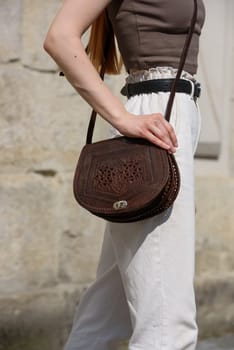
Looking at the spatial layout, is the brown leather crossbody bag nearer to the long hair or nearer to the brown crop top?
the brown crop top

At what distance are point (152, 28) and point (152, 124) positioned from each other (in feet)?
0.98

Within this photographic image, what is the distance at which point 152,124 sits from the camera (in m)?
2.79

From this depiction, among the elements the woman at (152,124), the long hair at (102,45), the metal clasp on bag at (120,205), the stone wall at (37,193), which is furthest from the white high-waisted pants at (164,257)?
the stone wall at (37,193)

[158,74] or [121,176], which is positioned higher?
[158,74]

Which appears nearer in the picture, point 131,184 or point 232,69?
point 131,184

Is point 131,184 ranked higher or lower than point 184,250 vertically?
higher

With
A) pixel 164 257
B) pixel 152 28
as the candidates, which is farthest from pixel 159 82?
pixel 164 257

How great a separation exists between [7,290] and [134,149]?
5.90 ft

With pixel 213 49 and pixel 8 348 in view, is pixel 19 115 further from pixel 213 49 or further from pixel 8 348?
pixel 213 49

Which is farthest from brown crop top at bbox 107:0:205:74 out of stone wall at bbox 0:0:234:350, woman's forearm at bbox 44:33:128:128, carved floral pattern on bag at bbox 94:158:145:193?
stone wall at bbox 0:0:234:350

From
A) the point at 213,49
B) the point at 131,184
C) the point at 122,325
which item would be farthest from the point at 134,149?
the point at 213,49

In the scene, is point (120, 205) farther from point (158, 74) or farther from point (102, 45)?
point (102, 45)

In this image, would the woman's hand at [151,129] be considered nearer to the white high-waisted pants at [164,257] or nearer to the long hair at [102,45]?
the white high-waisted pants at [164,257]

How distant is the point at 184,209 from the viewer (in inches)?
113
